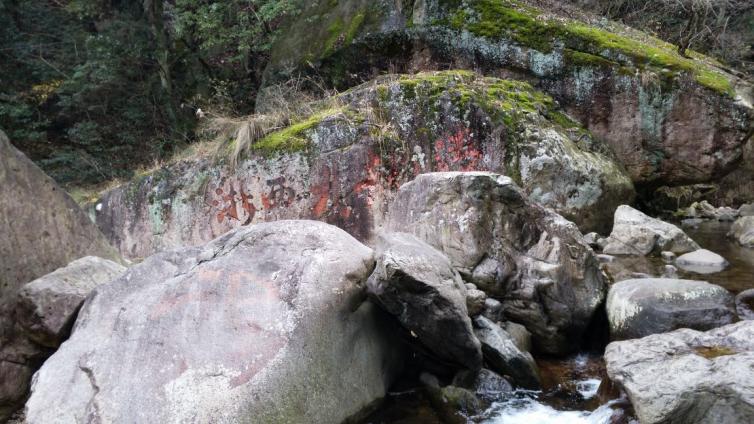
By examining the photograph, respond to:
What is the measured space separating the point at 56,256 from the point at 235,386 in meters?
2.45

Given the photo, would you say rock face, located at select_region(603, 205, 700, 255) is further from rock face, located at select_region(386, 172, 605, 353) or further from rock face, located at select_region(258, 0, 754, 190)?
rock face, located at select_region(386, 172, 605, 353)

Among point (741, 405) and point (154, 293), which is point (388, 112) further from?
point (741, 405)

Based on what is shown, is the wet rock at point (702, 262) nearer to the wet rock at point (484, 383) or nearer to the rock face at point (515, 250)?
the rock face at point (515, 250)

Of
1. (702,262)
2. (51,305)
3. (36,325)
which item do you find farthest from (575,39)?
(36,325)

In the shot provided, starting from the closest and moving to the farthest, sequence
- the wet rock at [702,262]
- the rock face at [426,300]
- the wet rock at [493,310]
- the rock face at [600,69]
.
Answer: the rock face at [426,300] < the wet rock at [493,310] < the wet rock at [702,262] < the rock face at [600,69]

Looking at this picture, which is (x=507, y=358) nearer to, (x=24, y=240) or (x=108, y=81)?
(x=24, y=240)

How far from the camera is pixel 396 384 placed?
4.38 m

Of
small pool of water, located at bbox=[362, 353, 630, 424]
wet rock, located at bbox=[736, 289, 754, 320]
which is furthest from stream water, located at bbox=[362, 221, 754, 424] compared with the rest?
wet rock, located at bbox=[736, 289, 754, 320]

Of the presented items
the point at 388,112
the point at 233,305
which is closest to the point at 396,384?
the point at 233,305

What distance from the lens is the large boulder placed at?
4.18 m

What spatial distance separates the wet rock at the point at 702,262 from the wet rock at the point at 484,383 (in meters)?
3.64

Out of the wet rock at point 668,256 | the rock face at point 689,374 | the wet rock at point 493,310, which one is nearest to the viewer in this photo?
the rock face at point 689,374

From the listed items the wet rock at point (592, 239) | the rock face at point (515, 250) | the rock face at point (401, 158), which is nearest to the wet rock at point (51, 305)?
the rock face at point (515, 250)

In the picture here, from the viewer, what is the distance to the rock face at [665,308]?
441cm
